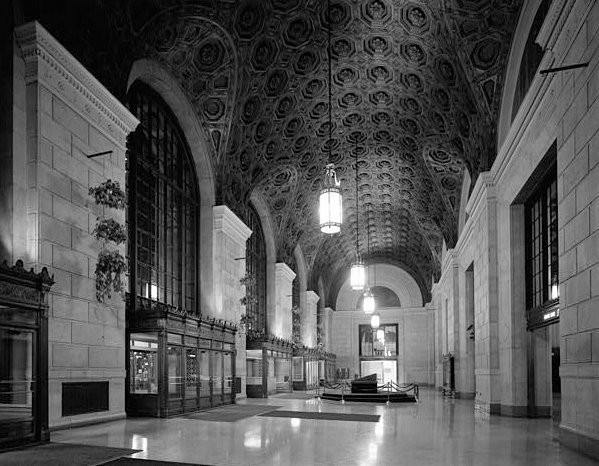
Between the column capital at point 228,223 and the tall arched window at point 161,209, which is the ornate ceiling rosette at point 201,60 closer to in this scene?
the tall arched window at point 161,209

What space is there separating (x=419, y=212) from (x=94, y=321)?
2028 centimetres

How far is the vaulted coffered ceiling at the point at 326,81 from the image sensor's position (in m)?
12.7

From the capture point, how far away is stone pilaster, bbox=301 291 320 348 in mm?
32781

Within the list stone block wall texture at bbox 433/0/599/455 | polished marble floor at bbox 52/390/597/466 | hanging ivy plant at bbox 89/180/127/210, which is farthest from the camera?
hanging ivy plant at bbox 89/180/127/210

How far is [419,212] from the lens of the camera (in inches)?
1104

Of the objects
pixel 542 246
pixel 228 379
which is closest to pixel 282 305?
pixel 228 379

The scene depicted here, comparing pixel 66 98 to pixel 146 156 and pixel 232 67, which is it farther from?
pixel 232 67

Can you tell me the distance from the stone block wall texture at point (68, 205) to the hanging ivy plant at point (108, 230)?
19cm

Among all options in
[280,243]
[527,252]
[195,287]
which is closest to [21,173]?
[195,287]

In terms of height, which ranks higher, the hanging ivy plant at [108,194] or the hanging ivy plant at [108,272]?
the hanging ivy plant at [108,194]

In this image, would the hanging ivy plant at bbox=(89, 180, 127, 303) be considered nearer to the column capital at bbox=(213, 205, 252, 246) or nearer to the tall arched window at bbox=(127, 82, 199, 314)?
the tall arched window at bbox=(127, 82, 199, 314)

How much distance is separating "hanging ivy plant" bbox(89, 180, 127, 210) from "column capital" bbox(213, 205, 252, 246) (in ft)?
22.8

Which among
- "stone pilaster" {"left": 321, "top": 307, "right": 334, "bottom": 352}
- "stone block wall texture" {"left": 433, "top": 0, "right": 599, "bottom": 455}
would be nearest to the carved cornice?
"stone block wall texture" {"left": 433, "top": 0, "right": 599, "bottom": 455}

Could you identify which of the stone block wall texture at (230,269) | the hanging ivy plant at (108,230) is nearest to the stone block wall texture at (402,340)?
the stone block wall texture at (230,269)
